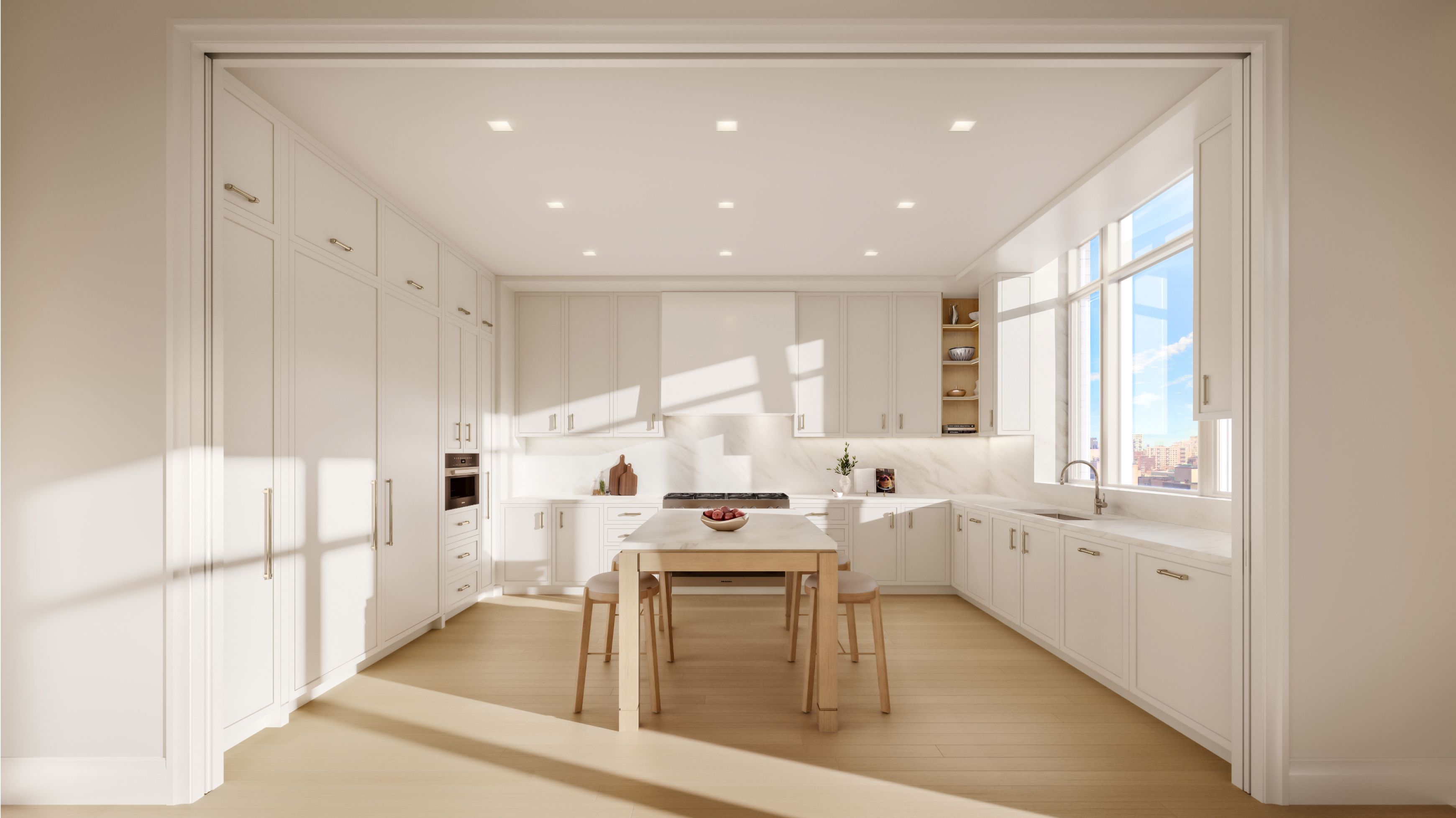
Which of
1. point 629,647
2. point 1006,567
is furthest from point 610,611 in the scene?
point 1006,567

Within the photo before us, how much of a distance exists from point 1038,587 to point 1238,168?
2465 millimetres

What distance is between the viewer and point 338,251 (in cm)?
335

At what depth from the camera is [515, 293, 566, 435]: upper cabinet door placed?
19.1ft

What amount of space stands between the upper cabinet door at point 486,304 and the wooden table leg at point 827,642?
341cm

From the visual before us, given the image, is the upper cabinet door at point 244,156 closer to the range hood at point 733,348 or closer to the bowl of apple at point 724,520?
the bowl of apple at point 724,520

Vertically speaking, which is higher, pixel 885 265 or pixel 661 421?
pixel 885 265

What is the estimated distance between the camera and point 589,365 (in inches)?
230

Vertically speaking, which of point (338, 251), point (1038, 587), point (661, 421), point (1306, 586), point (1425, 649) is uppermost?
point (338, 251)

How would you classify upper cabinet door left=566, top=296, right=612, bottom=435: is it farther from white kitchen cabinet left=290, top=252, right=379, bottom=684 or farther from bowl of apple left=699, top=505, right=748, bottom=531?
bowl of apple left=699, top=505, right=748, bottom=531

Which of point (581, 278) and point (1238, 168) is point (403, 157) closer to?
point (581, 278)

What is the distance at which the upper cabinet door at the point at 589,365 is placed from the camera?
5828 mm

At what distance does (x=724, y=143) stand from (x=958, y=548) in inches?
142

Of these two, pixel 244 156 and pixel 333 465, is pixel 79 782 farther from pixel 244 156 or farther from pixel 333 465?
pixel 244 156

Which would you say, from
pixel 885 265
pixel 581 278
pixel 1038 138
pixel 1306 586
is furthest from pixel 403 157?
pixel 1306 586
